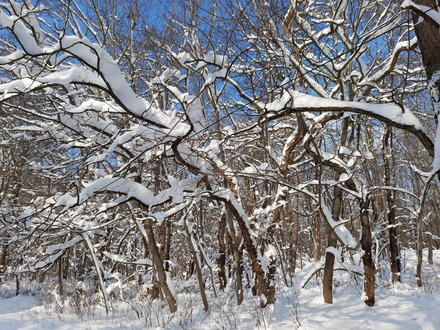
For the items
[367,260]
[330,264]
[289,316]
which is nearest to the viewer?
[289,316]

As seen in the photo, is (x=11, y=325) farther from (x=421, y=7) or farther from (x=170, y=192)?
(x=421, y=7)

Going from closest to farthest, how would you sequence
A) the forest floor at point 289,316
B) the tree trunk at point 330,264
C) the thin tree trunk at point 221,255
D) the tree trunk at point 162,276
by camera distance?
the forest floor at point 289,316
the tree trunk at point 330,264
the tree trunk at point 162,276
the thin tree trunk at point 221,255

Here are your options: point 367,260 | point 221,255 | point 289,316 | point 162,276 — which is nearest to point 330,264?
point 367,260

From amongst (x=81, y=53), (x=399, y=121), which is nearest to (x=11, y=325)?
(x=81, y=53)

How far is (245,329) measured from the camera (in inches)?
185

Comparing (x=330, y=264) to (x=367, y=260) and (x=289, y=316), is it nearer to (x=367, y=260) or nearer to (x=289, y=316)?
(x=367, y=260)

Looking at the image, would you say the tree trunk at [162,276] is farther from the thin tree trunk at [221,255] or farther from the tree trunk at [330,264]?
the thin tree trunk at [221,255]

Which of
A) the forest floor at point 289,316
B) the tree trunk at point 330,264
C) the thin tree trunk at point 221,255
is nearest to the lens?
the forest floor at point 289,316

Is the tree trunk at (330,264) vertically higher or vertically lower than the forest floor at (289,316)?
higher

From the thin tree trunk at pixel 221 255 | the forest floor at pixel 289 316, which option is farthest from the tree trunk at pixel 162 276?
the thin tree trunk at pixel 221 255

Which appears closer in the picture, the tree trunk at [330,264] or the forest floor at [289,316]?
the forest floor at [289,316]

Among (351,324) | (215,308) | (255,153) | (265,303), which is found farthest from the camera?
(255,153)

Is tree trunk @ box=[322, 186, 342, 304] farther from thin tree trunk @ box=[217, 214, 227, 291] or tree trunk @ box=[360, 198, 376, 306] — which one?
thin tree trunk @ box=[217, 214, 227, 291]

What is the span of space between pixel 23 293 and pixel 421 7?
609 inches
